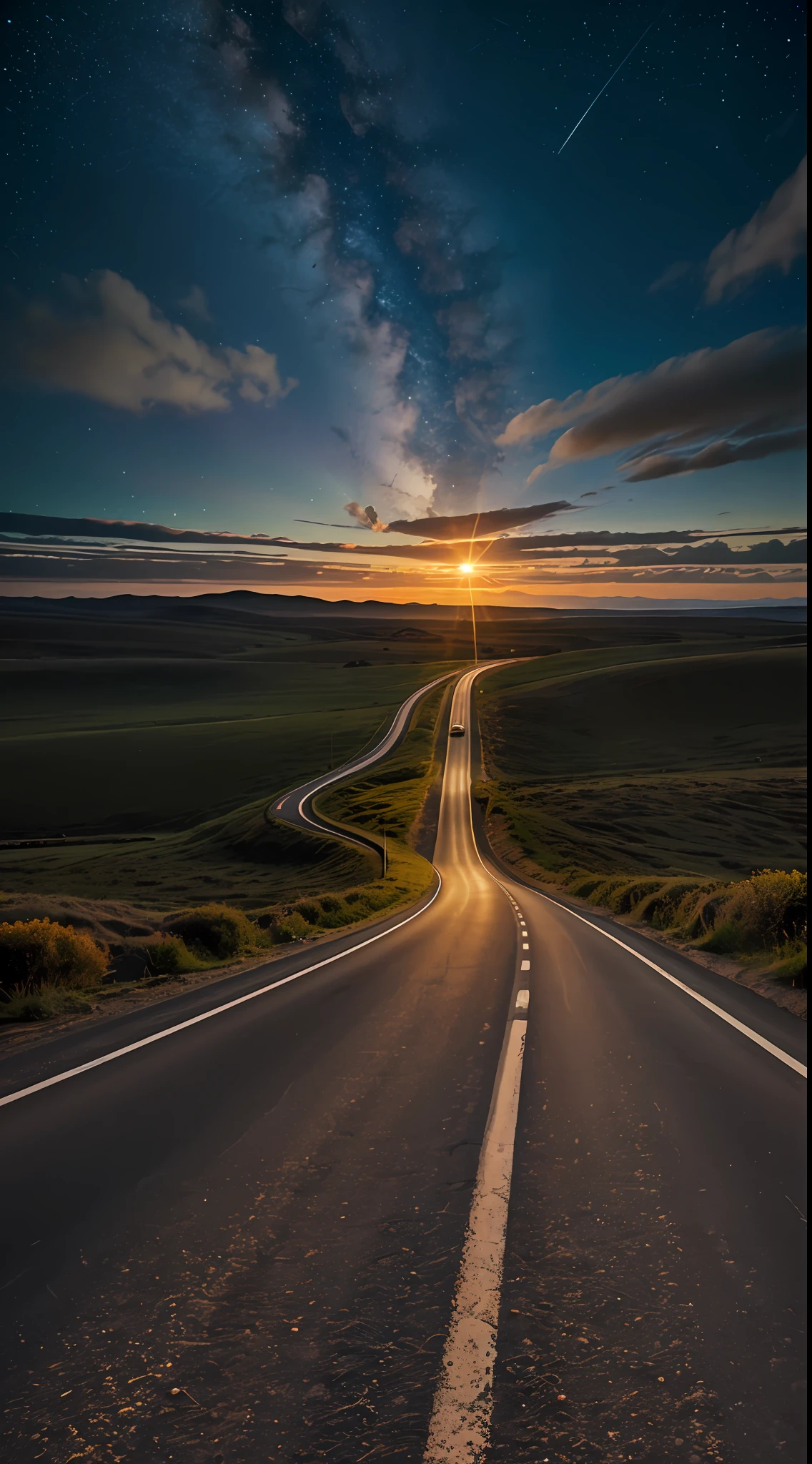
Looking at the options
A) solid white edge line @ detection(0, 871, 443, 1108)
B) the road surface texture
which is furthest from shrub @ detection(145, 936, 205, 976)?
the road surface texture

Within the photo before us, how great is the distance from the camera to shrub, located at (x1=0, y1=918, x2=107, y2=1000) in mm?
11133

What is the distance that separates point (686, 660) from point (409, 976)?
150808 mm

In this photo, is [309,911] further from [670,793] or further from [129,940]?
[670,793]

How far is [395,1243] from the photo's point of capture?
4.30m

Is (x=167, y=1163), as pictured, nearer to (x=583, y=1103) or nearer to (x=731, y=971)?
(x=583, y=1103)

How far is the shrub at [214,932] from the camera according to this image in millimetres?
16203

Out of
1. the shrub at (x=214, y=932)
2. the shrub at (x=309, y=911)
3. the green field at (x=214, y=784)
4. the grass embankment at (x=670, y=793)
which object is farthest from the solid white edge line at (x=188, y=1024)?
the green field at (x=214, y=784)

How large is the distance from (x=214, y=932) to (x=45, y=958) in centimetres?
545

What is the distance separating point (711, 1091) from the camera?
6.79 meters

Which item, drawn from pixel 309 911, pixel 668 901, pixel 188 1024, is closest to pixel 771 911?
pixel 668 901

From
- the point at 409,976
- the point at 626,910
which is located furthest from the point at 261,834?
the point at 409,976

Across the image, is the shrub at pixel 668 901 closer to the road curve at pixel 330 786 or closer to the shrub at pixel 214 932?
the shrub at pixel 214 932

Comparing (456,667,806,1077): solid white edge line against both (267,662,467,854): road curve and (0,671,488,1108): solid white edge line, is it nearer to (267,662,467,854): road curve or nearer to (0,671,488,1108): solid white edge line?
(0,671,488,1108): solid white edge line

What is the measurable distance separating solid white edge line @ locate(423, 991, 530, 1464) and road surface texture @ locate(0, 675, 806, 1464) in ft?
0.07
